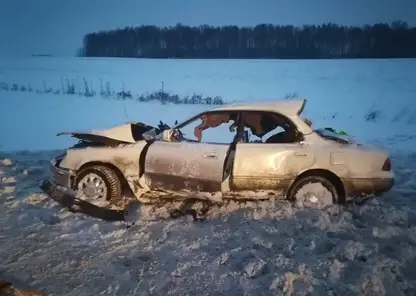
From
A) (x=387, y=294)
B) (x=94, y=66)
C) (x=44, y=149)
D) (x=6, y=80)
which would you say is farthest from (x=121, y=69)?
(x=387, y=294)

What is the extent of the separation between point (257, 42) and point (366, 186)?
6.97m

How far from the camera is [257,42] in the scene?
35.7 ft

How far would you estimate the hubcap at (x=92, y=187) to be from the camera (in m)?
4.96

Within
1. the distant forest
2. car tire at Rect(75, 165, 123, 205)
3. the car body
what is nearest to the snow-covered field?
the car body

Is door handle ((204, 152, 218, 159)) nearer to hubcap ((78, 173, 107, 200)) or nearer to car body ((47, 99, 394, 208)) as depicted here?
car body ((47, 99, 394, 208))

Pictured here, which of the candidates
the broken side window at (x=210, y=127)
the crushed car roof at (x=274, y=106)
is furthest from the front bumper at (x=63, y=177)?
the crushed car roof at (x=274, y=106)

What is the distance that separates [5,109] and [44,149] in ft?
12.6

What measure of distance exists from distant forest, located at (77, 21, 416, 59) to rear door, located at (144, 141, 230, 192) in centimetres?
598

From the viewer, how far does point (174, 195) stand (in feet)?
16.2

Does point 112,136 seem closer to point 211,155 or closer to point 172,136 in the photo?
point 172,136

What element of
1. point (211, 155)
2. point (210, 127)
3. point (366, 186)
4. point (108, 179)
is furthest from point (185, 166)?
point (366, 186)

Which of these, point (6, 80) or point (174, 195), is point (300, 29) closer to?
point (174, 195)

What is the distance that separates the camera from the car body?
4.72m

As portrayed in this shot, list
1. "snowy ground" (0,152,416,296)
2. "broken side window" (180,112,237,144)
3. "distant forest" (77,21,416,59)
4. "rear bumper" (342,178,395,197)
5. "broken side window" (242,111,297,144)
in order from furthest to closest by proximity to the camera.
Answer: "distant forest" (77,21,416,59) → "broken side window" (180,112,237,144) → "broken side window" (242,111,297,144) → "rear bumper" (342,178,395,197) → "snowy ground" (0,152,416,296)
